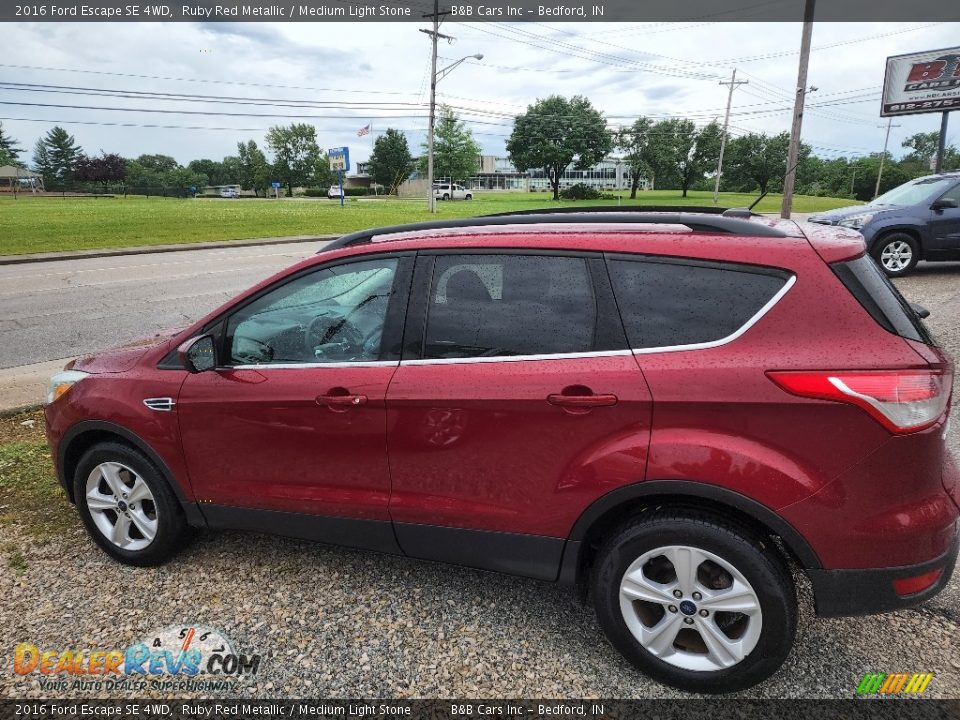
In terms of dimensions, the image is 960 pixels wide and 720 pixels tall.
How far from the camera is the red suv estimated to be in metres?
1.95

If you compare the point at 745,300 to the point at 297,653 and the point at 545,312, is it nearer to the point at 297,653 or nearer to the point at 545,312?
the point at 545,312

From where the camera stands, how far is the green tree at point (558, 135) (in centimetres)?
7394

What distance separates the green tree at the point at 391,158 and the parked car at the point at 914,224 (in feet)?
306

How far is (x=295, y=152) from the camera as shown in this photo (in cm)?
10869

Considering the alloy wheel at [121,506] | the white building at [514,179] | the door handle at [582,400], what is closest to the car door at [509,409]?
the door handle at [582,400]

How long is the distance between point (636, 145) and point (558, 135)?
507 inches

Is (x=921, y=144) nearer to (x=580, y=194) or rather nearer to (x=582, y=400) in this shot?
(x=580, y=194)

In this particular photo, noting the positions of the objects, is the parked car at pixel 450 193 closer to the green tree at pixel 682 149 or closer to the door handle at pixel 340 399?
the green tree at pixel 682 149

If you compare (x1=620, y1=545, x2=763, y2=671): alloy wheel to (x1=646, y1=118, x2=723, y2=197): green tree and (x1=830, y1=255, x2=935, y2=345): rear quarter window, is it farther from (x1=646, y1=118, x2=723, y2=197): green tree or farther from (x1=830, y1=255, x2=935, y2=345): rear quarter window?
(x1=646, y1=118, x2=723, y2=197): green tree

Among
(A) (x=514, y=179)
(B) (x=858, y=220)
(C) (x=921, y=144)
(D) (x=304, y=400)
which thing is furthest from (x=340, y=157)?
(C) (x=921, y=144)

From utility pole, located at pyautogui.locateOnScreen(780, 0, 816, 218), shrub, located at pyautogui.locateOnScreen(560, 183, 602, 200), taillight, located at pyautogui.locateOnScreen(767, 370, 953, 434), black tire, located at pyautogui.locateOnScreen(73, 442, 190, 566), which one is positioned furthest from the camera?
shrub, located at pyautogui.locateOnScreen(560, 183, 602, 200)

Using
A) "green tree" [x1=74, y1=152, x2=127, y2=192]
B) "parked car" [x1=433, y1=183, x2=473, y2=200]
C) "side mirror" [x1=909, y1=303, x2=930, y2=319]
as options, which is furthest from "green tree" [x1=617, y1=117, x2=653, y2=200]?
"side mirror" [x1=909, y1=303, x2=930, y2=319]

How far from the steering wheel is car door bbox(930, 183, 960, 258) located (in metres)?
10.6

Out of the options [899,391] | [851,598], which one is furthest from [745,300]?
[851,598]
